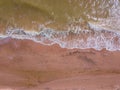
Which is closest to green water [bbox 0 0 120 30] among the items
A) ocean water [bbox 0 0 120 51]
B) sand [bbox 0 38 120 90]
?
ocean water [bbox 0 0 120 51]

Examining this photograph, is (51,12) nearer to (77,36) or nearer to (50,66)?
(77,36)

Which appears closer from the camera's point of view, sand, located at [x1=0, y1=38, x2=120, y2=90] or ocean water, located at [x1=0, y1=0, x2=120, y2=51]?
ocean water, located at [x1=0, y1=0, x2=120, y2=51]

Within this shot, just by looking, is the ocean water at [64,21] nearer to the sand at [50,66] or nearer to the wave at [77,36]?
the wave at [77,36]

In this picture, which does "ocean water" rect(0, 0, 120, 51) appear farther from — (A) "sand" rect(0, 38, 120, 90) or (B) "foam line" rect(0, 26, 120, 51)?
(A) "sand" rect(0, 38, 120, 90)

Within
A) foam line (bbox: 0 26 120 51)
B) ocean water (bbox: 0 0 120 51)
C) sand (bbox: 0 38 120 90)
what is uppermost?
ocean water (bbox: 0 0 120 51)

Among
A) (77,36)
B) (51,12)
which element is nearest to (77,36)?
(77,36)

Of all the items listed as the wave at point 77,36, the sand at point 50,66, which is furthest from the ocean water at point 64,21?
the sand at point 50,66
